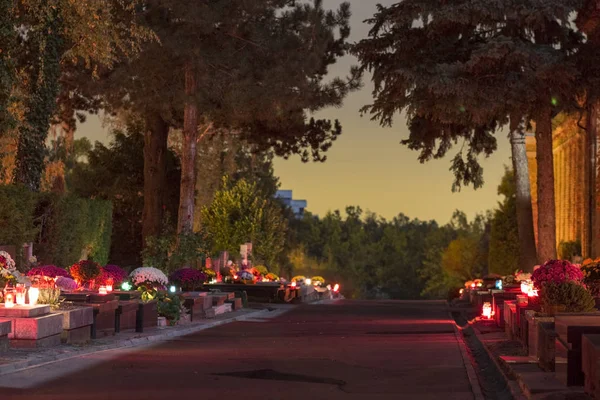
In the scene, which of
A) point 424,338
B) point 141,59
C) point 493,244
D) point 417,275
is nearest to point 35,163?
point 141,59

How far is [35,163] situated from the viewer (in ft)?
130

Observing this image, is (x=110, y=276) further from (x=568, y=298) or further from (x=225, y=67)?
(x=225, y=67)

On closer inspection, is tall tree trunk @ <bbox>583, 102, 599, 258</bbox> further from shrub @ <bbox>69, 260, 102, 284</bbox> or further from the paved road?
shrub @ <bbox>69, 260, 102, 284</bbox>

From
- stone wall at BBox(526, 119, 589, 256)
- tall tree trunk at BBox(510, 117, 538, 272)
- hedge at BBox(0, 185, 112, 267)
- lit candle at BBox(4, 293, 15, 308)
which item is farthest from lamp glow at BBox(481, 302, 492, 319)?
stone wall at BBox(526, 119, 589, 256)

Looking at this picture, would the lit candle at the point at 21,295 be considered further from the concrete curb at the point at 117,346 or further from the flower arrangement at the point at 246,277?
the flower arrangement at the point at 246,277

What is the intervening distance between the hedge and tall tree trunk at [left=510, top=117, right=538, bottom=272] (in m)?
18.1

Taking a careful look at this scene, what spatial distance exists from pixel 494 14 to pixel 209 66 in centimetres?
1292

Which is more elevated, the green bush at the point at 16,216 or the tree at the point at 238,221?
the tree at the point at 238,221

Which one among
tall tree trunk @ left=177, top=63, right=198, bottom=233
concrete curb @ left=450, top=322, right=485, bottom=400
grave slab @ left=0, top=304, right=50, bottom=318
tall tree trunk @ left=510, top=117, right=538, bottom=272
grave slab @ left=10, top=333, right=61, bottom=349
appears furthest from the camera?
tall tree trunk @ left=510, top=117, right=538, bottom=272

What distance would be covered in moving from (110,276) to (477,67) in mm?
18712

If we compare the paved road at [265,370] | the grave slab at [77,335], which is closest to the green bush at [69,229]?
the paved road at [265,370]

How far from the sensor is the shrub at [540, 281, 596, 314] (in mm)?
18922

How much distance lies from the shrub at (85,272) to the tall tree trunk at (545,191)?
2296 centimetres

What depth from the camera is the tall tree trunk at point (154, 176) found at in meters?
55.8
